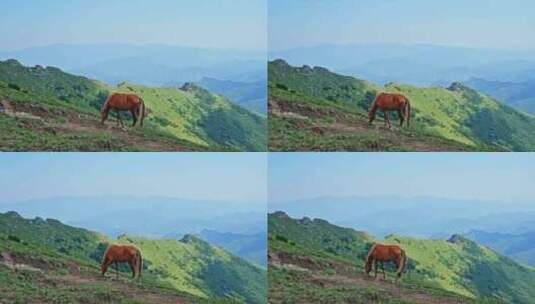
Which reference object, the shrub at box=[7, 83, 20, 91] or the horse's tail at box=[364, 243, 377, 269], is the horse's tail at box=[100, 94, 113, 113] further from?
the horse's tail at box=[364, 243, 377, 269]

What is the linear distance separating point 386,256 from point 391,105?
81cm

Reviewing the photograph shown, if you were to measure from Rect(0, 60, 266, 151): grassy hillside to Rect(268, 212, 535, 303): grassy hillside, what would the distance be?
1.82 ft

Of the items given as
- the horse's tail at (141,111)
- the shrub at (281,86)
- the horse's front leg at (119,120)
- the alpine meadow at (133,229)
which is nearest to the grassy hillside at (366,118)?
the shrub at (281,86)

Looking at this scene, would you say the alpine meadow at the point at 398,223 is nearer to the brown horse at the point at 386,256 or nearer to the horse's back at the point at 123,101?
the brown horse at the point at 386,256

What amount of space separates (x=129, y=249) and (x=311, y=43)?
1.47m

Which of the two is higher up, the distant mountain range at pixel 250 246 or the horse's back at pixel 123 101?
the horse's back at pixel 123 101

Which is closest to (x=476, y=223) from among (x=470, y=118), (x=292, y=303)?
(x=470, y=118)

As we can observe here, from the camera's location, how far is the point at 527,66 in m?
5.58

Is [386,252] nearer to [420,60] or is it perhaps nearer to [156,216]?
[420,60]

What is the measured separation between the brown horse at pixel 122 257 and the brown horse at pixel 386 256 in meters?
1.23

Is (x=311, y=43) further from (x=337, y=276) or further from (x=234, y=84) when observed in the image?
(x=337, y=276)

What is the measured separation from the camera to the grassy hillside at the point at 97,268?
560cm

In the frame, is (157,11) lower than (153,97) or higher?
higher

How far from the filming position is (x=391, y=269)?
5.69 m
